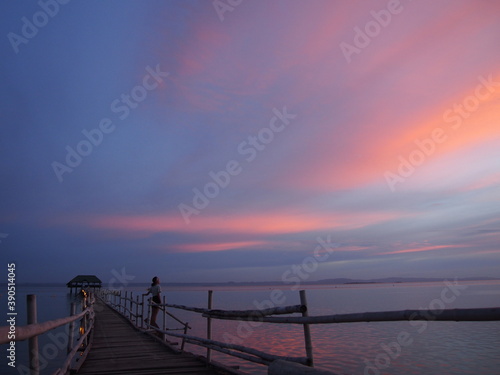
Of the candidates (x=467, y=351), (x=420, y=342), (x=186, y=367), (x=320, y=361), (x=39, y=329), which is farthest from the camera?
(x=420, y=342)

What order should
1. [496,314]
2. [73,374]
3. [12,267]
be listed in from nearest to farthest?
[496,314] < [12,267] < [73,374]

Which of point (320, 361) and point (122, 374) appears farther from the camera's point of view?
point (320, 361)

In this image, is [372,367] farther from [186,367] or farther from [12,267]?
[12,267]

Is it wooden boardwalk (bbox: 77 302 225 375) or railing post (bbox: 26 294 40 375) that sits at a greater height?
railing post (bbox: 26 294 40 375)

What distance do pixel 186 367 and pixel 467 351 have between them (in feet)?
47.9

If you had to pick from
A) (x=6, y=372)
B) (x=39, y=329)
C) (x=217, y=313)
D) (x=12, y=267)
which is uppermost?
(x=12, y=267)

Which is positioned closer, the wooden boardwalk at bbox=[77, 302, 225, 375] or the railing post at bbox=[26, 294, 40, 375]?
the railing post at bbox=[26, 294, 40, 375]

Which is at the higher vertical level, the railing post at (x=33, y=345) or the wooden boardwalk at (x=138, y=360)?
the railing post at (x=33, y=345)

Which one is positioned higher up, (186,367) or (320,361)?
(186,367)

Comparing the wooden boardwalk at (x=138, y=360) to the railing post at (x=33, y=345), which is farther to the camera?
the wooden boardwalk at (x=138, y=360)

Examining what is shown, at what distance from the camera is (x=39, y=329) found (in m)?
2.73

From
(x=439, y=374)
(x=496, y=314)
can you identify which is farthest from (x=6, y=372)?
(x=496, y=314)

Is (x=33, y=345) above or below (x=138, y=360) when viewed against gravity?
above

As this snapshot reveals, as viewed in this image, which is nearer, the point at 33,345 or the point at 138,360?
the point at 33,345
